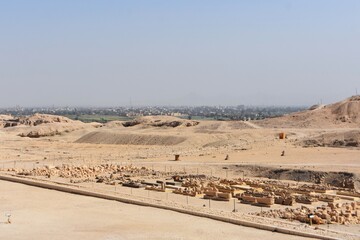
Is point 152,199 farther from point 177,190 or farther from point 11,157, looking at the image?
point 11,157

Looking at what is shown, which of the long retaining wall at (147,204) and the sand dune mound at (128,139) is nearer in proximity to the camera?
the long retaining wall at (147,204)

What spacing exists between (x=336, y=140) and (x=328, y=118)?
2526cm

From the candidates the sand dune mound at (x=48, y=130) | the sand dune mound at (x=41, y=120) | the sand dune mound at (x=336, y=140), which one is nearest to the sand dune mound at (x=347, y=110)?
the sand dune mound at (x=336, y=140)

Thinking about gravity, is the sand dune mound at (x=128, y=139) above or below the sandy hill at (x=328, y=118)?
below

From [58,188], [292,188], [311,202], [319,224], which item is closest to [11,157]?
[58,188]

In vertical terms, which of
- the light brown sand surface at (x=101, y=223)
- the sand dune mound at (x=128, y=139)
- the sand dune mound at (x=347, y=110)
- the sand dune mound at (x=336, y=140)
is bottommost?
the light brown sand surface at (x=101, y=223)

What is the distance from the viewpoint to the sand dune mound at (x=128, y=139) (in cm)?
6392

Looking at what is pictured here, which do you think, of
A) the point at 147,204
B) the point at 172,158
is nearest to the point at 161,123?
the point at 172,158

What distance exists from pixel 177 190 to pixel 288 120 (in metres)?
53.1

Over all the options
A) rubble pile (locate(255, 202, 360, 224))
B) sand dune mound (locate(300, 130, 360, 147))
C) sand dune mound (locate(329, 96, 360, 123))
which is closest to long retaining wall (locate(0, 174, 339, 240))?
rubble pile (locate(255, 202, 360, 224))

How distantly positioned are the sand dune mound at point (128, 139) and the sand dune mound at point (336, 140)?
50.1ft

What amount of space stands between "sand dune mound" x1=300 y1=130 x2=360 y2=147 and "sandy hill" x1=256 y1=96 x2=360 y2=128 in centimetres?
1692

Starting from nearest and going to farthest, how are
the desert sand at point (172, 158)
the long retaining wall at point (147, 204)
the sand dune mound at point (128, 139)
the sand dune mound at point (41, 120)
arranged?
1. the long retaining wall at point (147, 204)
2. the desert sand at point (172, 158)
3. the sand dune mound at point (128, 139)
4. the sand dune mound at point (41, 120)

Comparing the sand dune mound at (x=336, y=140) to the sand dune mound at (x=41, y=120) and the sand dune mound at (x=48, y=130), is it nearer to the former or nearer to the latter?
the sand dune mound at (x=48, y=130)
